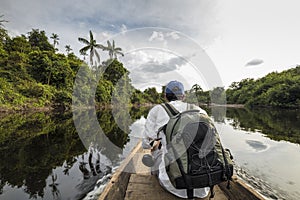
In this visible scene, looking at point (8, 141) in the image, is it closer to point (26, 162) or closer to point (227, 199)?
point (26, 162)

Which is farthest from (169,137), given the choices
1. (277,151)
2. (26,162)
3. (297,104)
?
(297,104)

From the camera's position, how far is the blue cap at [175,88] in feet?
6.93

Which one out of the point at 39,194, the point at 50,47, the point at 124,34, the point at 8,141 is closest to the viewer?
the point at 39,194

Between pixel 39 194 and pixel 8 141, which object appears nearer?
pixel 39 194

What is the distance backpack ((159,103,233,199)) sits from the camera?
1512mm

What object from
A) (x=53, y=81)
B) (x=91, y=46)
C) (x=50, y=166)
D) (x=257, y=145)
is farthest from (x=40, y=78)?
(x=257, y=145)

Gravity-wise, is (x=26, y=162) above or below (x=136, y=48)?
below

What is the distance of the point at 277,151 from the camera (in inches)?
225

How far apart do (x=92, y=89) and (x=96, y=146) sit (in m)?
26.4

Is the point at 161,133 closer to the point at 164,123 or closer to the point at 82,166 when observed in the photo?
the point at 164,123

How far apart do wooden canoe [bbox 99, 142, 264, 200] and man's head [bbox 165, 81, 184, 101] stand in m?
1.22

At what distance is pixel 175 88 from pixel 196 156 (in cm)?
92

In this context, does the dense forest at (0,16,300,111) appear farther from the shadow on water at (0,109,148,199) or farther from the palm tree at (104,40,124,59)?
the shadow on water at (0,109,148,199)

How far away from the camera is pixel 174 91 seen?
211 cm
